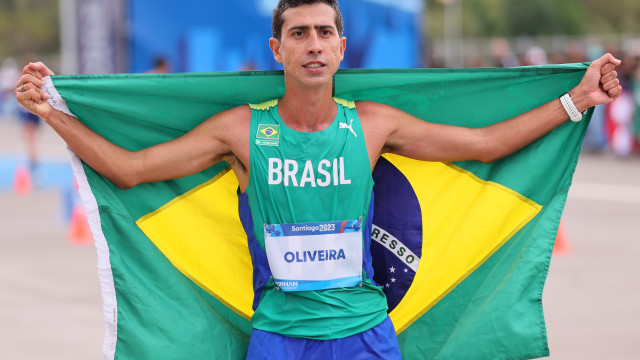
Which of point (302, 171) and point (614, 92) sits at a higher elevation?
point (614, 92)

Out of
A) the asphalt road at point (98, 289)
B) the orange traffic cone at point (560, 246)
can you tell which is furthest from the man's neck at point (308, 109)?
the orange traffic cone at point (560, 246)

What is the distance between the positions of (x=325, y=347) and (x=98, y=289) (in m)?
5.11

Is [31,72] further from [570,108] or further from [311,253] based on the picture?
[570,108]

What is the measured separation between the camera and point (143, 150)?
11.9 feet

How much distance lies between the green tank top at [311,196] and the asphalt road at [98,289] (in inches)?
119

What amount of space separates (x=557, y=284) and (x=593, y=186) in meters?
7.00

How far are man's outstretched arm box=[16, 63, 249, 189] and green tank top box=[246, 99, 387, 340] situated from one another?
0.22 metres

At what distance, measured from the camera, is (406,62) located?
19.5 metres

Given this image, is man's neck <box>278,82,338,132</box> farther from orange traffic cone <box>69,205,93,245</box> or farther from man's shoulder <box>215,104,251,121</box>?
orange traffic cone <box>69,205,93,245</box>

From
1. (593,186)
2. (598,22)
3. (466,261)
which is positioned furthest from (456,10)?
(466,261)

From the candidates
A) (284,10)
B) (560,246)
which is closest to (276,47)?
(284,10)

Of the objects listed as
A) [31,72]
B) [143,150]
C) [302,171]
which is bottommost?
[302,171]

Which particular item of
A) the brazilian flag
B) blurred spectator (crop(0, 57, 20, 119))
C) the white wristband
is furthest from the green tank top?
blurred spectator (crop(0, 57, 20, 119))

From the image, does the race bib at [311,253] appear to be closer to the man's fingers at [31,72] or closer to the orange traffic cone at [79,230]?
the man's fingers at [31,72]
